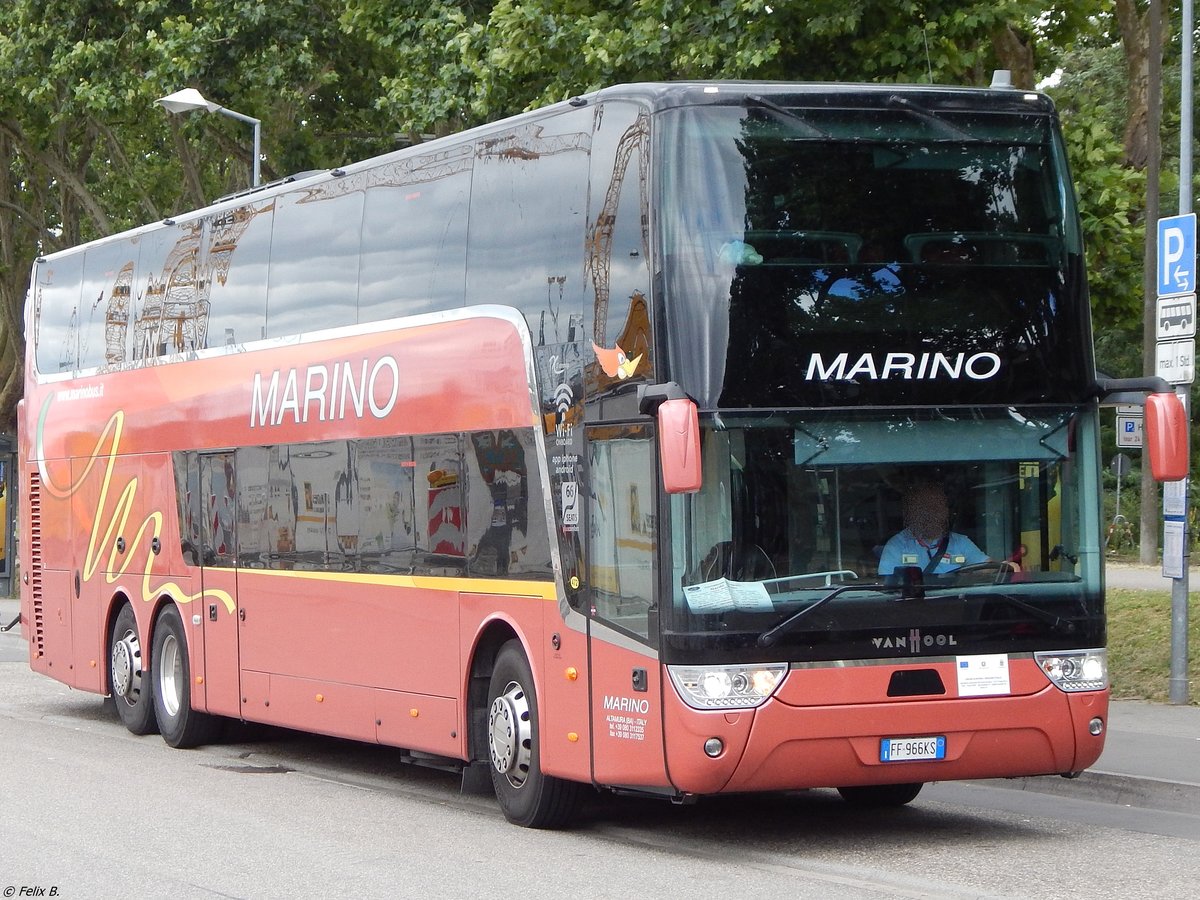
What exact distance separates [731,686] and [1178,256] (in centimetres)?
692

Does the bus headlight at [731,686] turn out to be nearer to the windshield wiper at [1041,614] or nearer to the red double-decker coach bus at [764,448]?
the red double-decker coach bus at [764,448]

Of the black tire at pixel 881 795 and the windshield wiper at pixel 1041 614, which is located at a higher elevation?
the windshield wiper at pixel 1041 614

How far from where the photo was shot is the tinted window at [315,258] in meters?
13.3

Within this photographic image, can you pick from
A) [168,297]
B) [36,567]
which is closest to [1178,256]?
[168,297]

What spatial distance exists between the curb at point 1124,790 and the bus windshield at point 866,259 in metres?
2.81

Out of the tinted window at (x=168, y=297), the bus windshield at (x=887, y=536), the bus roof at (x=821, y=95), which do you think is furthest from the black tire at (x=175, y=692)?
the bus windshield at (x=887, y=536)

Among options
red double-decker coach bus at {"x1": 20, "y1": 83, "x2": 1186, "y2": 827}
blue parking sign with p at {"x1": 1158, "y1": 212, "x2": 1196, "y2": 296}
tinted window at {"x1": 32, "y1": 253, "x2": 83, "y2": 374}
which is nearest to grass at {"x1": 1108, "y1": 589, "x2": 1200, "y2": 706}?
blue parking sign with p at {"x1": 1158, "y1": 212, "x2": 1196, "y2": 296}

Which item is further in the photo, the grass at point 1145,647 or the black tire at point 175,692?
the grass at point 1145,647

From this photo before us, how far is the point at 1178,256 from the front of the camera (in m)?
14.8

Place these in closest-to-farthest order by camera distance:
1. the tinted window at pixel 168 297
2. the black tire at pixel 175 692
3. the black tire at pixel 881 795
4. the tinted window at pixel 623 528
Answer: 1. the tinted window at pixel 623 528
2. the black tire at pixel 881 795
3. the tinted window at pixel 168 297
4. the black tire at pixel 175 692

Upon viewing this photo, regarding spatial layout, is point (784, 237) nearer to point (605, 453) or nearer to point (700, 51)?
point (605, 453)

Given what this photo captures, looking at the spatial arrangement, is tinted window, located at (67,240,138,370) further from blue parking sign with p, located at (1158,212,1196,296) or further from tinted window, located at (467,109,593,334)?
blue parking sign with p, located at (1158,212,1196,296)

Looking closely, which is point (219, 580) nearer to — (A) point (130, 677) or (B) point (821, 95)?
(A) point (130, 677)

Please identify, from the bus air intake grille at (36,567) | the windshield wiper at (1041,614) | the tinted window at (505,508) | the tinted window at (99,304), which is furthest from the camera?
the bus air intake grille at (36,567)
